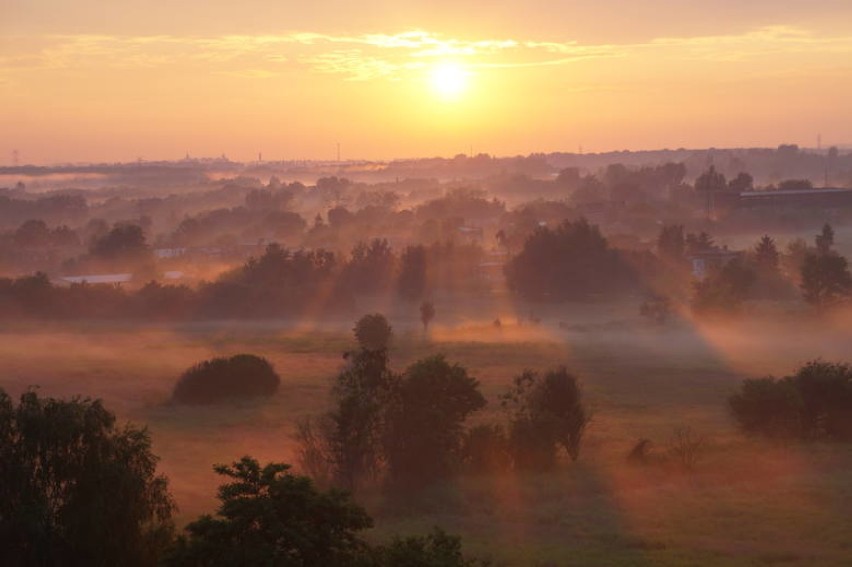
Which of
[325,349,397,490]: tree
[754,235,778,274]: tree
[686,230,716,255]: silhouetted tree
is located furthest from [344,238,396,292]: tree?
[325,349,397,490]: tree

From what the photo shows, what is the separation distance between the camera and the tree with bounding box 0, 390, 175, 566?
64.8ft

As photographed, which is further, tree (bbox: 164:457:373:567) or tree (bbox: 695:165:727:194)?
tree (bbox: 695:165:727:194)

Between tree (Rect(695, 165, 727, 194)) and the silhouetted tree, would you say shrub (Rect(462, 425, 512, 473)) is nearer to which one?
the silhouetted tree

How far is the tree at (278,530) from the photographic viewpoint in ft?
53.1

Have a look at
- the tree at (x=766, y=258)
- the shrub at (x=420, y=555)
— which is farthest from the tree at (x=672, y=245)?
the shrub at (x=420, y=555)

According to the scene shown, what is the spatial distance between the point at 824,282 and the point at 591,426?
3448 centimetres

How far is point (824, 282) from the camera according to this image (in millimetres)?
65000

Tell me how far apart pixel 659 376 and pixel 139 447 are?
99.7ft

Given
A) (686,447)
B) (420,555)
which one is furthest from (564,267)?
(420,555)

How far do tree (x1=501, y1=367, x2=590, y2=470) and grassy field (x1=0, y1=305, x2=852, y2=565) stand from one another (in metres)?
0.88

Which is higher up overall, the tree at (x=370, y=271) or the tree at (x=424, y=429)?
the tree at (x=370, y=271)

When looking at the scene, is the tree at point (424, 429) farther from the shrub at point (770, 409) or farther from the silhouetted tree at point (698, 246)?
the silhouetted tree at point (698, 246)

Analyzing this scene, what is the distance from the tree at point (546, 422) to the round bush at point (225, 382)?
12.6 m

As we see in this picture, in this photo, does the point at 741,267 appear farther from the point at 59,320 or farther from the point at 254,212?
the point at 254,212
